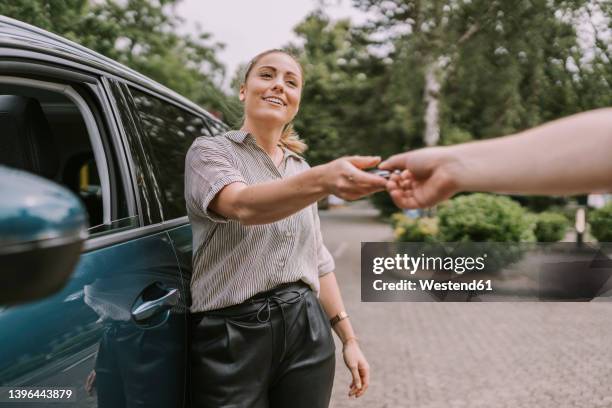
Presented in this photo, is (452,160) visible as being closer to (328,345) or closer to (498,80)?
(328,345)

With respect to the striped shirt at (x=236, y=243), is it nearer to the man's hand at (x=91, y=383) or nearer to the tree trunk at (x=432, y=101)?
the man's hand at (x=91, y=383)

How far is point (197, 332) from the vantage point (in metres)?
1.80

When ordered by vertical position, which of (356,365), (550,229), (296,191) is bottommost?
(550,229)

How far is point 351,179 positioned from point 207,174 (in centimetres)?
50

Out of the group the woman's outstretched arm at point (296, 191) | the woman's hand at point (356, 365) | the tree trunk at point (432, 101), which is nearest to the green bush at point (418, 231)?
the tree trunk at point (432, 101)

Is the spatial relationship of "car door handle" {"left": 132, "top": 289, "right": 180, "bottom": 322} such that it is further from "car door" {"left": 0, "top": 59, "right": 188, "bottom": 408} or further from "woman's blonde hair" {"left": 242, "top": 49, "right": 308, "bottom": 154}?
"woman's blonde hair" {"left": 242, "top": 49, "right": 308, "bottom": 154}

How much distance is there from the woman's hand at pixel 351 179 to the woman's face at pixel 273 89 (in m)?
0.66

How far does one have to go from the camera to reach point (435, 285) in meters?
9.41

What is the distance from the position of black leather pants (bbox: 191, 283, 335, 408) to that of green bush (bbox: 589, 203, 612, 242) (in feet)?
40.3

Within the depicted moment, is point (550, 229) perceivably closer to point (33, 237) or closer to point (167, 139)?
point (167, 139)

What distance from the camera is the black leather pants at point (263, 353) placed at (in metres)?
1.74

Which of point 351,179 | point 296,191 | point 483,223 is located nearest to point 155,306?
point 296,191

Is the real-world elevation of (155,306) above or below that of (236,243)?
below

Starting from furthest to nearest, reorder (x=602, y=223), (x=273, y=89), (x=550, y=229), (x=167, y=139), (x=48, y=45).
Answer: (x=550, y=229) < (x=602, y=223) < (x=167, y=139) < (x=273, y=89) < (x=48, y=45)
